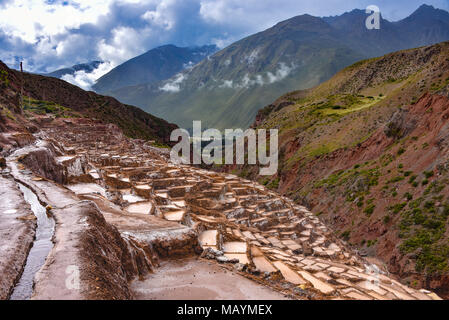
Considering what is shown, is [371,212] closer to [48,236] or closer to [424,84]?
[48,236]

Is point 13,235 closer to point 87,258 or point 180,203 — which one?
point 87,258

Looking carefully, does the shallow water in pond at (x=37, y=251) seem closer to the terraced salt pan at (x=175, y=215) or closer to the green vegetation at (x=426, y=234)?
the terraced salt pan at (x=175, y=215)

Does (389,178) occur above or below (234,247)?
above

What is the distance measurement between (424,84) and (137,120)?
7954 centimetres

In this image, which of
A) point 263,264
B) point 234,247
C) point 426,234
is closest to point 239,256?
point 263,264

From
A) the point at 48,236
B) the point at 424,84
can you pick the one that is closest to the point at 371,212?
the point at 48,236

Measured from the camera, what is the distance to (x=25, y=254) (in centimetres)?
644

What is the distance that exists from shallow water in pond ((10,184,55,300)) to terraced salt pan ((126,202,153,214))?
4.11 m

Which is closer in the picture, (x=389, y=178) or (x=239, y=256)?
(x=239, y=256)

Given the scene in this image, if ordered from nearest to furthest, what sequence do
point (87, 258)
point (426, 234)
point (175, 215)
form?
point (87, 258), point (175, 215), point (426, 234)

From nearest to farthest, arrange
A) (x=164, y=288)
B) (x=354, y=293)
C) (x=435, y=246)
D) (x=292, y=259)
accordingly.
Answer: (x=164, y=288) < (x=354, y=293) < (x=292, y=259) < (x=435, y=246)

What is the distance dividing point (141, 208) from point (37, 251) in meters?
7.05

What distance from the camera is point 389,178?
27188mm

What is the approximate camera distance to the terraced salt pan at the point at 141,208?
43.4 ft
